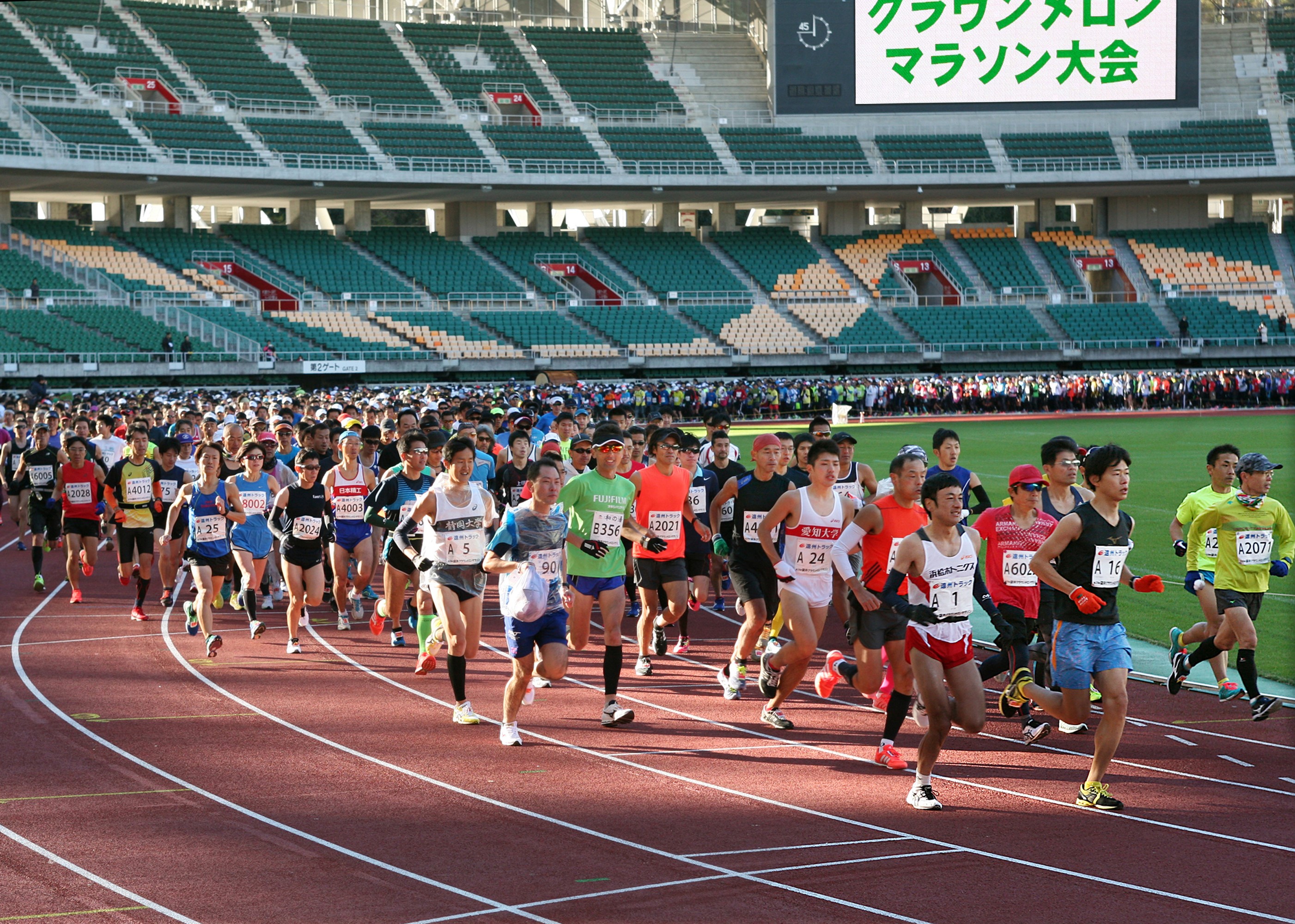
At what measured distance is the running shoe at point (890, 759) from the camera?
30.3 feet

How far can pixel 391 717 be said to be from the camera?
10844 millimetres

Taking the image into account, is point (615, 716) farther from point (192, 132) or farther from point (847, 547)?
point (192, 132)

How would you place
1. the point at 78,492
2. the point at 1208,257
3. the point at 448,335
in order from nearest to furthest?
the point at 78,492
the point at 448,335
the point at 1208,257

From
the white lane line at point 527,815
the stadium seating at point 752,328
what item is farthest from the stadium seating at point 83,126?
the white lane line at point 527,815

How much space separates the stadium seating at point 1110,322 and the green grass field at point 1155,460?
10511mm

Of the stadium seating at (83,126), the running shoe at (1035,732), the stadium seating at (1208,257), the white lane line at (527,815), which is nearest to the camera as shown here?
the white lane line at (527,815)

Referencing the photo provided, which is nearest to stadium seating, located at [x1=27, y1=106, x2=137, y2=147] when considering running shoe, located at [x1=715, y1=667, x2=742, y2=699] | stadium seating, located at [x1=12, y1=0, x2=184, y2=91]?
stadium seating, located at [x1=12, y1=0, x2=184, y2=91]

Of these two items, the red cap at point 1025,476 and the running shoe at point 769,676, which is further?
the red cap at point 1025,476

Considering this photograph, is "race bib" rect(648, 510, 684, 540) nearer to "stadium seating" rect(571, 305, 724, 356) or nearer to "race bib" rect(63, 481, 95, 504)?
"race bib" rect(63, 481, 95, 504)

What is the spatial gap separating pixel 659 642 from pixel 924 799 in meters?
5.22

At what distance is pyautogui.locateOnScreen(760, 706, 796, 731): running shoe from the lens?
34.1 feet

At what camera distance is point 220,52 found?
5925 centimetres

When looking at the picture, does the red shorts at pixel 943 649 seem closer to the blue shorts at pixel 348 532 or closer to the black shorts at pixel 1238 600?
the black shorts at pixel 1238 600

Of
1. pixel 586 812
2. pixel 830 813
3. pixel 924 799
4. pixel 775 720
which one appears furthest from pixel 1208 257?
pixel 586 812
